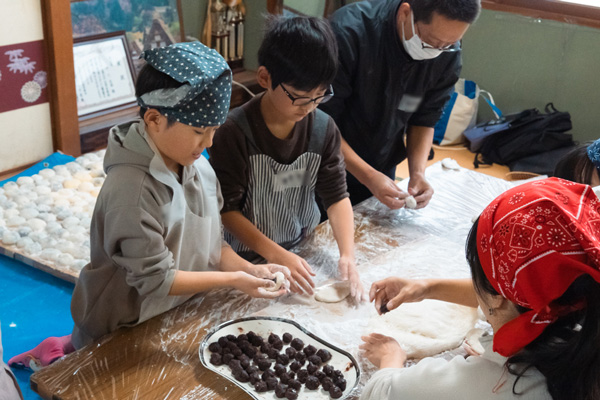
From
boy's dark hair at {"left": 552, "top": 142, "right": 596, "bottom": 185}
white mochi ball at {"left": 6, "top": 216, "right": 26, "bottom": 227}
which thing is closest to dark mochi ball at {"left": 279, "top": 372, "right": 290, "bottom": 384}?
boy's dark hair at {"left": 552, "top": 142, "right": 596, "bottom": 185}

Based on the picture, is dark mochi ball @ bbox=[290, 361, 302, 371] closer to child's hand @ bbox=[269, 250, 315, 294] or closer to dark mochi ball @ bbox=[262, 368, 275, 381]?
dark mochi ball @ bbox=[262, 368, 275, 381]

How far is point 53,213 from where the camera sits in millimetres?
2869

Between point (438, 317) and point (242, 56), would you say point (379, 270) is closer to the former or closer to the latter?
point (438, 317)

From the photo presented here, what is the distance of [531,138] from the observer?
4.04m

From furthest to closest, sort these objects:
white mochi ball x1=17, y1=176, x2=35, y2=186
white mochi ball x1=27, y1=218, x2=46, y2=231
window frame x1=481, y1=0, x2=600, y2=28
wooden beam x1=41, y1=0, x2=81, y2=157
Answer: window frame x1=481, y1=0, x2=600, y2=28 → wooden beam x1=41, y1=0, x2=81, y2=157 → white mochi ball x1=17, y1=176, x2=35, y2=186 → white mochi ball x1=27, y1=218, x2=46, y2=231

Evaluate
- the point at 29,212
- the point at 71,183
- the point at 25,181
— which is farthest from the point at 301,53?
the point at 25,181

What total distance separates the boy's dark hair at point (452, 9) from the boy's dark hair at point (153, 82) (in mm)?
925

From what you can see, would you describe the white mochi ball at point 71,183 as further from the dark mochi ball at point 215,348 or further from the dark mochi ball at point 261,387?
the dark mochi ball at point 261,387

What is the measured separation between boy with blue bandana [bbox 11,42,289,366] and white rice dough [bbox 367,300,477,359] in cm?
29

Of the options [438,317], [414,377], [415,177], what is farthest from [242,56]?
[414,377]

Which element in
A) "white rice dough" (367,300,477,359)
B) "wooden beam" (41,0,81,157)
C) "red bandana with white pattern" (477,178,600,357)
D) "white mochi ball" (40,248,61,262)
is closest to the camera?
"red bandana with white pattern" (477,178,600,357)

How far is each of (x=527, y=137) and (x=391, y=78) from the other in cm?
A: 230

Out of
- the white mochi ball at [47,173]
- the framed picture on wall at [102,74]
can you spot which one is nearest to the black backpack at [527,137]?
the framed picture on wall at [102,74]

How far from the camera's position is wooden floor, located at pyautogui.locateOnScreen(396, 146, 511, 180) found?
4000 millimetres
